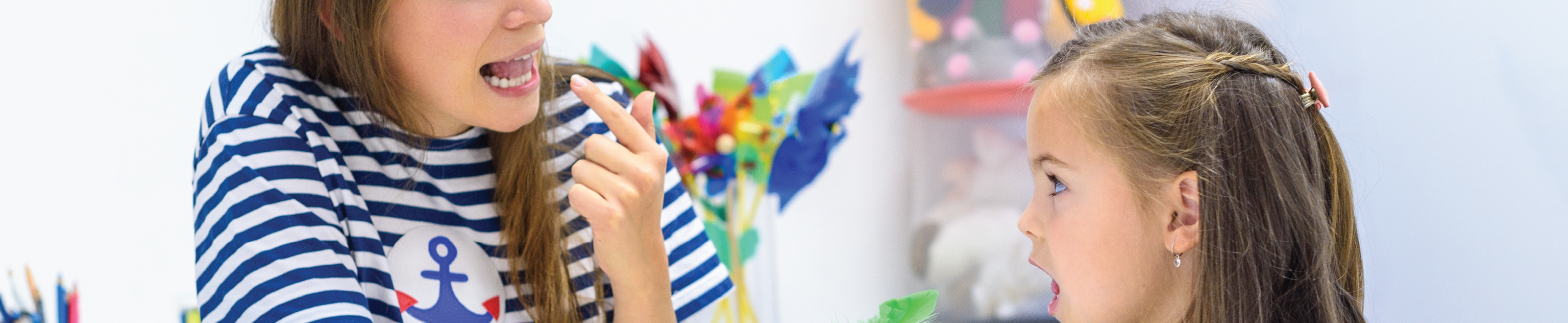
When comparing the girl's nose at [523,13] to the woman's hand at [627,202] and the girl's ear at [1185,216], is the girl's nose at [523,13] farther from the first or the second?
the girl's ear at [1185,216]

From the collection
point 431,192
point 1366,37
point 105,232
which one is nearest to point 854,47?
point 1366,37

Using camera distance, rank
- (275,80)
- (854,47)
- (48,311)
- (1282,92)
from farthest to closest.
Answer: (854,47) < (48,311) < (275,80) < (1282,92)

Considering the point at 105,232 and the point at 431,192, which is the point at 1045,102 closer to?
the point at 431,192

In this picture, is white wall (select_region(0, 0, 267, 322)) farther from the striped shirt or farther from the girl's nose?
the girl's nose

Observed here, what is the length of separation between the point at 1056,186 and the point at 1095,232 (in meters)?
0.05

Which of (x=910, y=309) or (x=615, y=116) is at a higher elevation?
(x=615, y=116)

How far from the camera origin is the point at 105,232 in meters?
1.11

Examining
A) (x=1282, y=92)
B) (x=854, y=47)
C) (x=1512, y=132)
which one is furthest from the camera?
(x=854, y=47)

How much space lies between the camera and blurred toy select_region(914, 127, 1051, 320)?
131cm

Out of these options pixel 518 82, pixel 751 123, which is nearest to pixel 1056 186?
pixel 518 82

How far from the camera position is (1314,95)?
589mm

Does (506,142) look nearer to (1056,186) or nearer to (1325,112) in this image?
(1056,186)

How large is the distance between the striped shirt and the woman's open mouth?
58mm

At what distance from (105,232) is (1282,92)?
130 cm
